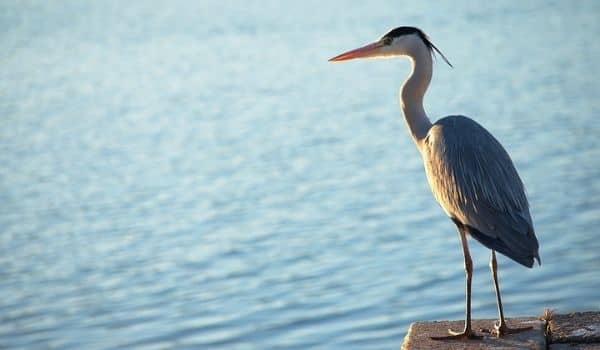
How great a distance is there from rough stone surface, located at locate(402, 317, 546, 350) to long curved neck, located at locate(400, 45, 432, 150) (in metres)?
1.32

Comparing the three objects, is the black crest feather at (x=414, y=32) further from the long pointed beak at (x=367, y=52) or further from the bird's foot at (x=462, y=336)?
the bird's foot at (x=462, y=336)

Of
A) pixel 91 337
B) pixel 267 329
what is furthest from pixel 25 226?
pixel 267 329

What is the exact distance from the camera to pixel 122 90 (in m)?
21.4

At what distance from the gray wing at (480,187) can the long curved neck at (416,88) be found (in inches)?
20.0

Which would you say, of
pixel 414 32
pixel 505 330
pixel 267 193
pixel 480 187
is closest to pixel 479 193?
pixel 480 187

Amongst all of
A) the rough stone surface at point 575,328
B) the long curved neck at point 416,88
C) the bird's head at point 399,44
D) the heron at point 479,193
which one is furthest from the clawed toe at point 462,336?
the bird's head at point 399,44

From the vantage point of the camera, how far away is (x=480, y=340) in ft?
16.5

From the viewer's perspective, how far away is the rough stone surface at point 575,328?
16.0 feet

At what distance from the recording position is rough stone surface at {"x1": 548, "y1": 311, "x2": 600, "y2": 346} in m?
4.86

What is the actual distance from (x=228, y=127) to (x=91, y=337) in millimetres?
8519

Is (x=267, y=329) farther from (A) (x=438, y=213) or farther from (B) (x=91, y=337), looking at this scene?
(A) (x=438, y=213)

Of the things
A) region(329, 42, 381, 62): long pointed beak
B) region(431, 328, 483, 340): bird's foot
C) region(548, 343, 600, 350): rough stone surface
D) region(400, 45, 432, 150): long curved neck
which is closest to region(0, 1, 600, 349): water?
region(400, 45, 432, 150): long curved neck

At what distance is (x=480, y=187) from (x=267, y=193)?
6.94 meters

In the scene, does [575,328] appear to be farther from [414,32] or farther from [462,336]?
[414,32]
